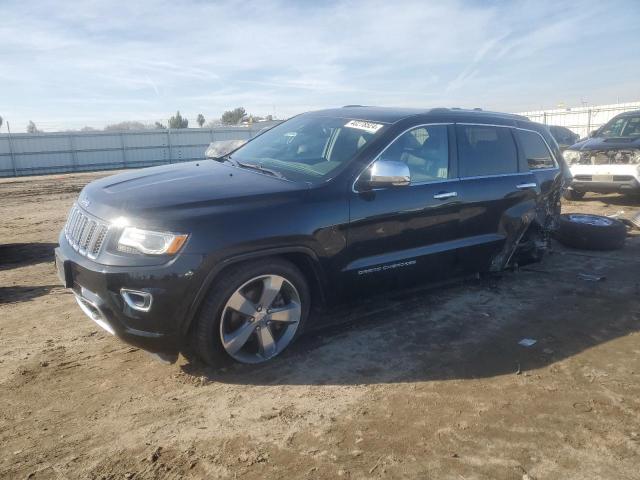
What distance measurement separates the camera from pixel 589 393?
3305mm

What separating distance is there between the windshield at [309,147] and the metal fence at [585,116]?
23871mm

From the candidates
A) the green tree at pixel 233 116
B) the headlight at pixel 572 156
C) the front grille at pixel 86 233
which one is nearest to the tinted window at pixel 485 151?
the front grille at pixel 86 233

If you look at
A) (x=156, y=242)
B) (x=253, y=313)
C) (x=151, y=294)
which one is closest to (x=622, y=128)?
(x=253, y=313)

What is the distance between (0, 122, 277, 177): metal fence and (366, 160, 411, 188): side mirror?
28.4m

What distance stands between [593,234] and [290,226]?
5011 millimetres

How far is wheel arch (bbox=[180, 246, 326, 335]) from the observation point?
126 inches

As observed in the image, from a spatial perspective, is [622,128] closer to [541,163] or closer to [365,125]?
[541,163]

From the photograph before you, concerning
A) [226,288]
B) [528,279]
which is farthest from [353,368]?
[528,279]

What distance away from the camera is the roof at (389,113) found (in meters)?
4.44

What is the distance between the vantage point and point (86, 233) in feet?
11.3

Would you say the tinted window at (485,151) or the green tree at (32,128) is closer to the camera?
the tinted window at (485,151)

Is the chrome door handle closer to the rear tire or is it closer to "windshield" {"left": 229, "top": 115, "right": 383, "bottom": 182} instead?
"windshield" {"left": 229, "top": 115, "right": 383, "bottom": 182}

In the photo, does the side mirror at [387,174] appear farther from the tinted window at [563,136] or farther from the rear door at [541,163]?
the tinted window at [563,136]

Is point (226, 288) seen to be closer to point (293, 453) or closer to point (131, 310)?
point (131, 310)
